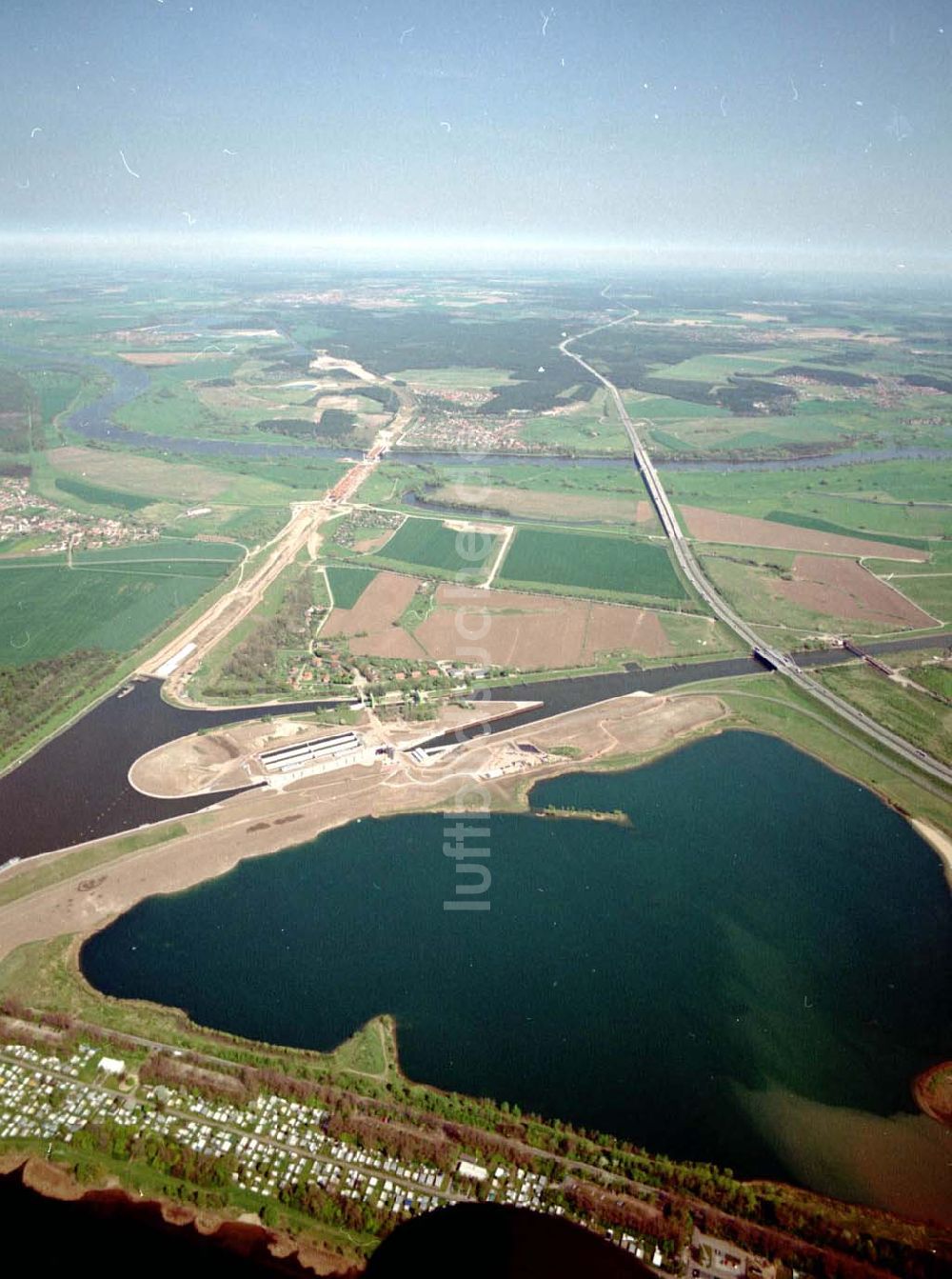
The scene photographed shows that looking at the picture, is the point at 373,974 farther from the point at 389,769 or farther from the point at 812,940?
the point at 812,940

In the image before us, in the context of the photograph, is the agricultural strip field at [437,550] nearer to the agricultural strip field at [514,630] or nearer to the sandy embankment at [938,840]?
the agricultural strip field at [514,630]

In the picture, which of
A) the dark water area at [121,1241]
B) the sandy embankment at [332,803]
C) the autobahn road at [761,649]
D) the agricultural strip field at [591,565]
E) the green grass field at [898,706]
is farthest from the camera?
the agricultural strip field at [591,565]

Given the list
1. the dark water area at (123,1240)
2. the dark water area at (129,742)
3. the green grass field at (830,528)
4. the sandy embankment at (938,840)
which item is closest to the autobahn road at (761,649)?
the dark water area at (129,742)

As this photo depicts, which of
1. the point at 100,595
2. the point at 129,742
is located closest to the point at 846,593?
the point at 129,742

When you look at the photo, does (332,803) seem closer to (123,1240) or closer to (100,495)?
(123,1240)

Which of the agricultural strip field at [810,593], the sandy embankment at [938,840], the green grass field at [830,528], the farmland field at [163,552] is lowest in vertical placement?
the sandy embankment at [938,840]

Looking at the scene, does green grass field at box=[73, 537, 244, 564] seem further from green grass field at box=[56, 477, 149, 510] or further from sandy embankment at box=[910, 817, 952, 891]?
sandy embankment at box=[910, 817, 952, 891]
